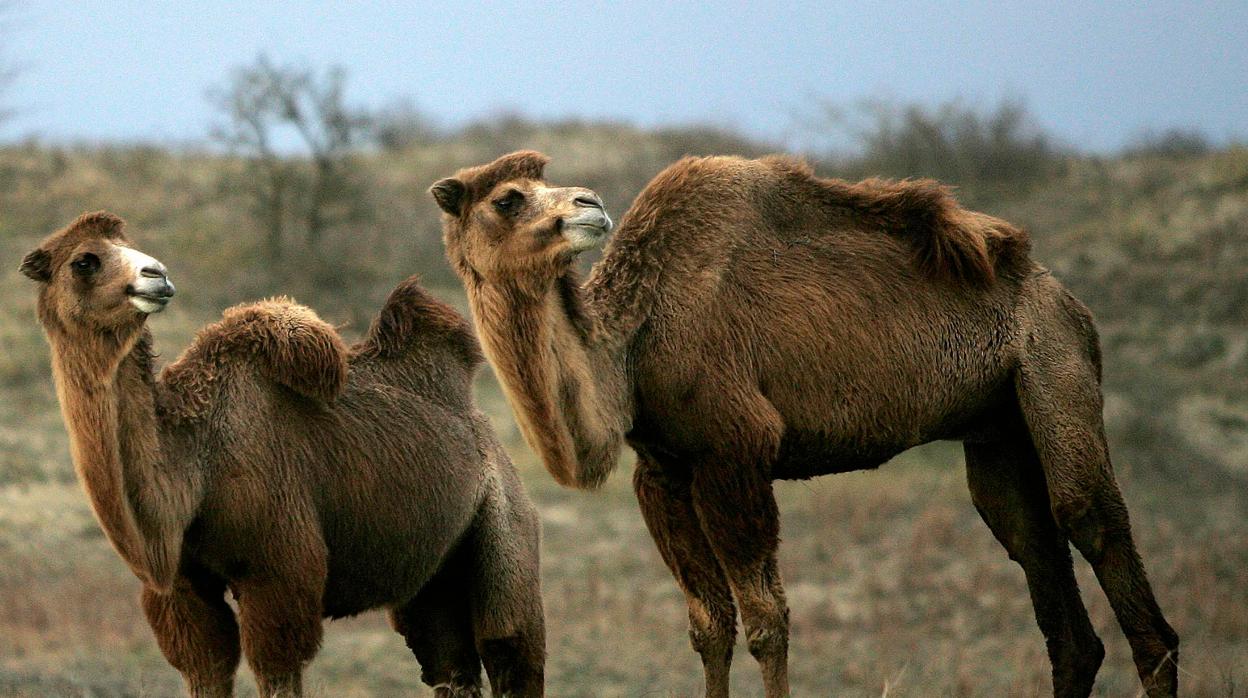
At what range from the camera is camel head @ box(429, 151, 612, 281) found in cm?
680

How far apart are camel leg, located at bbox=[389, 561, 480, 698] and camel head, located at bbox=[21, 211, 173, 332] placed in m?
2.40

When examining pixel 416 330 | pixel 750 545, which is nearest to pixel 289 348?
pixel 416 330

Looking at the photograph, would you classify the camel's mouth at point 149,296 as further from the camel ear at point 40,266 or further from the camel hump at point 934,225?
the camel hump at point 934,225

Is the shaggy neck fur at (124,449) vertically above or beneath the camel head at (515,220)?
beneath

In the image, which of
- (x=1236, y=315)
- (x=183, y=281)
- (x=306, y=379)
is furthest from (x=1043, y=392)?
(x=183, y=281)

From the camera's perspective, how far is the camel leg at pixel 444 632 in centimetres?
816

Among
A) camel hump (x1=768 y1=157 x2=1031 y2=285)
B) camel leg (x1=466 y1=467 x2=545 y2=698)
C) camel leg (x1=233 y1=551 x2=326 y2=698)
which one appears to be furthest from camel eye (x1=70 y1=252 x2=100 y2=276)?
camel hump (x1=768 y1=157 x2=1031 y2=285)

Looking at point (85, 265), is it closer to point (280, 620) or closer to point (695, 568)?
point (280, 620)

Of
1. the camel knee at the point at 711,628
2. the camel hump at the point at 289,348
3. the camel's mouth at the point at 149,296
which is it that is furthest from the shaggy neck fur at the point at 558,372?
the camel's mouth at the point at 149,296

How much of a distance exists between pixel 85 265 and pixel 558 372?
2.03 m

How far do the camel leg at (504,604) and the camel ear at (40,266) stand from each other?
97.6 inches

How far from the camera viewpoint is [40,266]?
21.7 feet

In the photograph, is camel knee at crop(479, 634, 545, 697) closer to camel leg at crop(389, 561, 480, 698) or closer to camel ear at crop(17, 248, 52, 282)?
camel leg at crop(389, 561, 480, 698)

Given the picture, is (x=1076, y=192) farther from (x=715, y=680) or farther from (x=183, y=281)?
(x=715, y=680)
